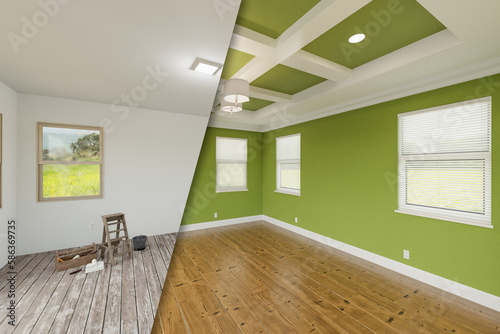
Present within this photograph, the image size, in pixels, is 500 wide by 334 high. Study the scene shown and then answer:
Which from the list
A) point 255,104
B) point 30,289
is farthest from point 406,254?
point 30,289

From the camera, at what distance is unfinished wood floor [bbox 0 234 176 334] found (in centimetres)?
161

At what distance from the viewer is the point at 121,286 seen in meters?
2.19

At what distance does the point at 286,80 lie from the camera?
2846 mm

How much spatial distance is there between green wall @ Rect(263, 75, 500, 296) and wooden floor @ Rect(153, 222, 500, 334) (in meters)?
0.32

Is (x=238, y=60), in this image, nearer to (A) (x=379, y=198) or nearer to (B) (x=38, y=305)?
(A) (x=379, y=198)

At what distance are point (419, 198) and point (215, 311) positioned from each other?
2.59 meters

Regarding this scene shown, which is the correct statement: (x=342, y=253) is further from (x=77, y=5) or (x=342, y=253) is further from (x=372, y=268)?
(x=77, y=5)

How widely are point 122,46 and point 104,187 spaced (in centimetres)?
243

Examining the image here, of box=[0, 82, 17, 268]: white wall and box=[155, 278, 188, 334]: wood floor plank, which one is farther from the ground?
box=[0, 82, 17, 268]: white wall

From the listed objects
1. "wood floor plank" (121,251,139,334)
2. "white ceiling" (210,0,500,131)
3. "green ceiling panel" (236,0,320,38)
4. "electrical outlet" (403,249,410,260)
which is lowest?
"wood floor plank" (121,251,139,334)

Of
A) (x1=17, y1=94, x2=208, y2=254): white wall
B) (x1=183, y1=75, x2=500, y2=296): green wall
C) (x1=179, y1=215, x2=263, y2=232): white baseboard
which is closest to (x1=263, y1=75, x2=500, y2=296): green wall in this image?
(x1=183, y1=75, x2=500, y2=296): green wall

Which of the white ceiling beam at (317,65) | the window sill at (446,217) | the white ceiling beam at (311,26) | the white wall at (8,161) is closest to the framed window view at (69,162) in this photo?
→ the white wall at (8,161)

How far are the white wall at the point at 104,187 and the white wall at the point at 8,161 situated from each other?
99 mm

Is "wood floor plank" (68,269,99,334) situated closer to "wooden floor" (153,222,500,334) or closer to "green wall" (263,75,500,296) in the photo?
"wooden floor" (153,222,500,334)
